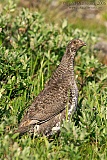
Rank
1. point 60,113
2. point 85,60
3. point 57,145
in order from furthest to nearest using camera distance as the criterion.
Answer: point 85,60, point 60,113, point 57,145

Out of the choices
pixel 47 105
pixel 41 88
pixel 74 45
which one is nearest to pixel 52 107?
pixel 47 105

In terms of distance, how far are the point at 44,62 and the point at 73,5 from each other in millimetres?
6803

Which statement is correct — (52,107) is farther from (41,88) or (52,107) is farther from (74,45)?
(41,88)

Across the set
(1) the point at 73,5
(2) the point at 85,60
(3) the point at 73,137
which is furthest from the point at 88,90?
(1) the point at 73,5

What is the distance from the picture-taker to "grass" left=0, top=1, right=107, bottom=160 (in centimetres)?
622

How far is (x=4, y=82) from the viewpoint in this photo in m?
8.13

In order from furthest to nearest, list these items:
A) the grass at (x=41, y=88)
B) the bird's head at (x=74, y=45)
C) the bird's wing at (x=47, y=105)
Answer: the bird's head at (x=74, y=45)
the bird's wing at (x=47, y=105)
the grass at (x=41, y=88)

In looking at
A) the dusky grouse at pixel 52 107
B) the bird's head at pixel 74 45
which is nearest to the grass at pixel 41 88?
the dusky grouse at pixel 52 107

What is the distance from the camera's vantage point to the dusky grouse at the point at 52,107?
730cm

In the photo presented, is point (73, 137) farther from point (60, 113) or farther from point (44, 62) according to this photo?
point (44, 62)

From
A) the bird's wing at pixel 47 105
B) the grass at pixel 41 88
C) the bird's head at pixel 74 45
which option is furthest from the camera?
the bird's head at pixel 74 45

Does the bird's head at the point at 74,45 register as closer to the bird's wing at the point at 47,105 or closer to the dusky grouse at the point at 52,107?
the dusky grouse at the point at 52,107

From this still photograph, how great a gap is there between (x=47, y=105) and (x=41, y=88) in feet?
4.63

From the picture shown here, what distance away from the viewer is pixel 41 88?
8859mm
